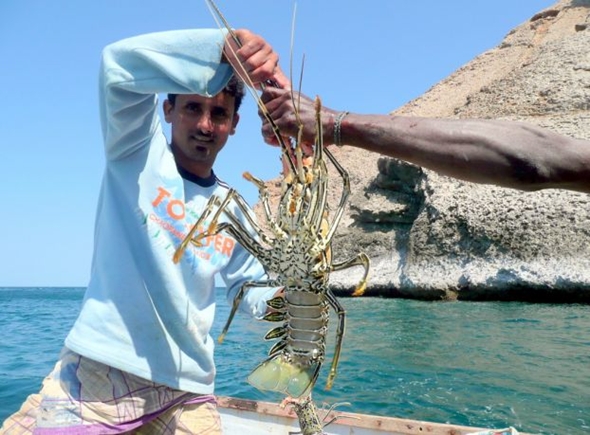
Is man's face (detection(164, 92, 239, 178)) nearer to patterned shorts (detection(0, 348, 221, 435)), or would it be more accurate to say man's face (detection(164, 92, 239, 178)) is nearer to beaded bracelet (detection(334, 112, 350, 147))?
beaded bracelet (detection(334, 112, 350, 147))

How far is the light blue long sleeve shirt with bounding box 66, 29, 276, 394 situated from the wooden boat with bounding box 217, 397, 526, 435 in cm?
212

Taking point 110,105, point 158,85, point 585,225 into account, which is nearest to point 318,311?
point 158,85

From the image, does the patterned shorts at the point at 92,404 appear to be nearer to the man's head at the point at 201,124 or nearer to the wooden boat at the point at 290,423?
the man's head at the point at 201,124

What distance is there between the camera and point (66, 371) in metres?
2.32

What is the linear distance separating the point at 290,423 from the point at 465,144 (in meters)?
3.51

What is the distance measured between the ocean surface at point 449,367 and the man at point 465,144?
16.5 feet

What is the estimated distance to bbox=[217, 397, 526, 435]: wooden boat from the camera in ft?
13.7

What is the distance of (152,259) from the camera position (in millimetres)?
2451

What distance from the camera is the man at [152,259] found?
2232mm

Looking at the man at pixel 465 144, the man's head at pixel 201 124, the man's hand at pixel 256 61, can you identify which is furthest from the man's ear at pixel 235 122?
the man at pixel 465 144

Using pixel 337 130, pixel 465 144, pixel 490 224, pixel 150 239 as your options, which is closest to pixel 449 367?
pixel 150 239

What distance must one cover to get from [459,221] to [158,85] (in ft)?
67.4

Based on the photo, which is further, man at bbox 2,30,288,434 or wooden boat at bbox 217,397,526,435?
wooden boat at bbox 217,397,526,435

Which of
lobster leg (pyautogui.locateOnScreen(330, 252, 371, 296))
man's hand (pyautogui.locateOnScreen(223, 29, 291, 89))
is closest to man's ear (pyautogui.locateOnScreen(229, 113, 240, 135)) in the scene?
man's hand (pyautogui.locateOnScreen(223, 29, 291, 89))
